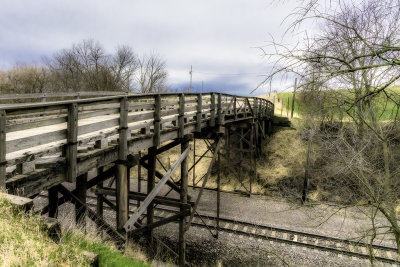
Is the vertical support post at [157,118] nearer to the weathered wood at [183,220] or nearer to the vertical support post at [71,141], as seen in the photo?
the weathered wood at [183,220]

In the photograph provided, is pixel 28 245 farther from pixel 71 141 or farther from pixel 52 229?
pixel 71 141

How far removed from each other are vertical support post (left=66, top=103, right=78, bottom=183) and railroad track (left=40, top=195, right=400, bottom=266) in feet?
22.8

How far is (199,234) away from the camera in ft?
36.5

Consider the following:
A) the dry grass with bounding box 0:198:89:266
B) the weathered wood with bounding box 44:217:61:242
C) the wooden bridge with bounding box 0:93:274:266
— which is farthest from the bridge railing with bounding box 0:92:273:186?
the weathered wood with bounding box 44:217:61:242

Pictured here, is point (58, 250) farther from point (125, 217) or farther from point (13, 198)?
point (125, 217)

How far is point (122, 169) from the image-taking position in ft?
16.9

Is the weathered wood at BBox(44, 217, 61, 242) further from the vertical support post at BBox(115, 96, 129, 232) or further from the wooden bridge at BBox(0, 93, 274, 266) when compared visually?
the vertical support post at BBox(115, 96, 129, 232)

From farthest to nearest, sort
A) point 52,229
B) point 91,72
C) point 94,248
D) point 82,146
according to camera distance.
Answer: point 91,72
point 82,146
point 94,248
point 52,229

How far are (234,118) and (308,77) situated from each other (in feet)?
29.4

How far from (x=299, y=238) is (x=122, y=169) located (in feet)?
27.7

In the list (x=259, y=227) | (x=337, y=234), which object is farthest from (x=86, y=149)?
(x=337, y=234)

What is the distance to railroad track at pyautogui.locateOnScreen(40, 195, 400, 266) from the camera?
9680 mm

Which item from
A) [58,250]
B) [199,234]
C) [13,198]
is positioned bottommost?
[199,234]

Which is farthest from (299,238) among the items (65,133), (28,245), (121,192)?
(28,245)
